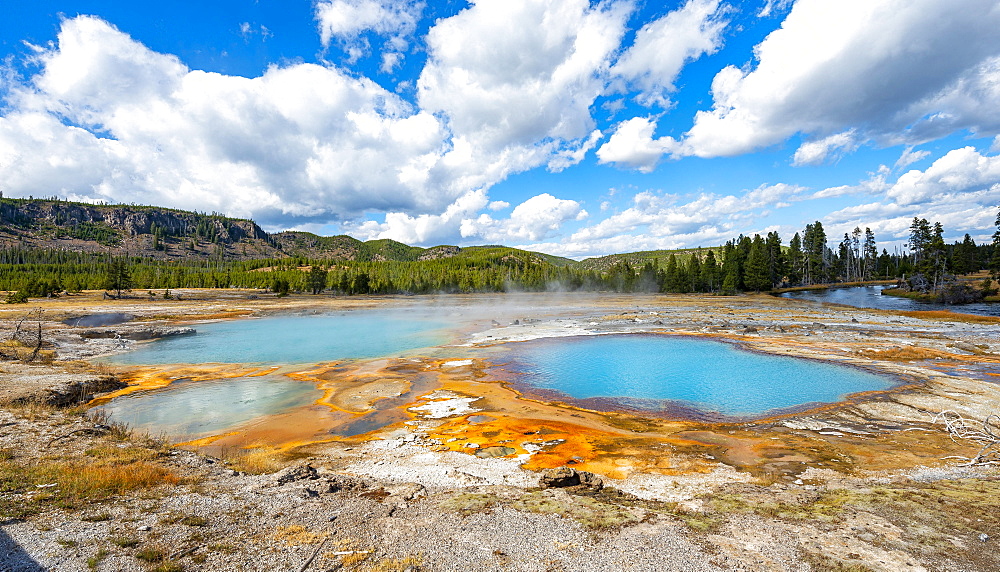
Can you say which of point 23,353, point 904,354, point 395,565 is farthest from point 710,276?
point 23,353

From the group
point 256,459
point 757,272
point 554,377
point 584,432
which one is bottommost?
point 554,377

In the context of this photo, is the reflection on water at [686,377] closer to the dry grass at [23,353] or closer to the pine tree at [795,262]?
the dry grass at [23,353]

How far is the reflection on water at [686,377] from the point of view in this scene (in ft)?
52.3

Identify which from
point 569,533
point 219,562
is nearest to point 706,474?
point 569,533

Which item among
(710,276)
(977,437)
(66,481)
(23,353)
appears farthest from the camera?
(710,276)

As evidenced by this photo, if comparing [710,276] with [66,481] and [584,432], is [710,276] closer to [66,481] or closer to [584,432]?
[584,432]

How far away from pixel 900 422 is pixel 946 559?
919 cm

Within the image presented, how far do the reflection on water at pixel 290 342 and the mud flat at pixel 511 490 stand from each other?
11.1m

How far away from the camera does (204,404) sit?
1564 centimetres

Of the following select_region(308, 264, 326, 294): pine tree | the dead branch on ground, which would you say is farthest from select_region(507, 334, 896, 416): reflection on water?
select_region(308, 264, 326, 294): pine tree

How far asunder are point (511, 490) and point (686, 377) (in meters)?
14.9

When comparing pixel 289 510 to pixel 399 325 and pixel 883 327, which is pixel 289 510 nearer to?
pixel 399 325

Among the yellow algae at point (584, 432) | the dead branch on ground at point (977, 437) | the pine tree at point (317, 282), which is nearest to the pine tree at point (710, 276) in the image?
the yellow algae at point (584, 432)

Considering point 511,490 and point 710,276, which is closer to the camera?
point 511,490
